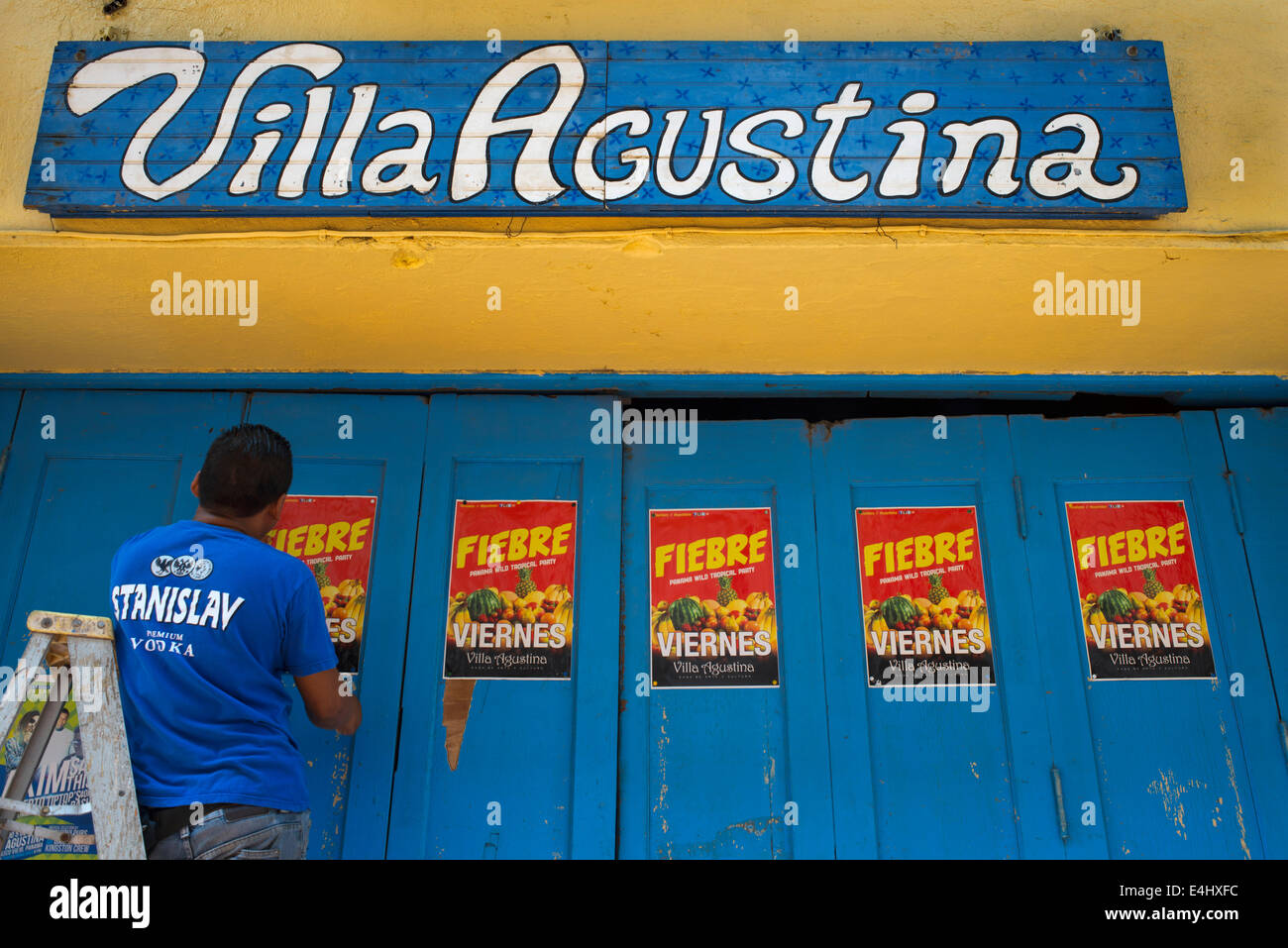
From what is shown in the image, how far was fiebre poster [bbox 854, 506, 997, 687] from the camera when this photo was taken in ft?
10.4

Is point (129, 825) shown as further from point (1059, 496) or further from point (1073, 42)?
point (1073, 42)

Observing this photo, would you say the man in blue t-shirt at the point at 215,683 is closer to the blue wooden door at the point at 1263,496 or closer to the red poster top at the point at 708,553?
the red poster top at the point at 708,553

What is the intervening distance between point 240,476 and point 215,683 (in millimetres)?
554

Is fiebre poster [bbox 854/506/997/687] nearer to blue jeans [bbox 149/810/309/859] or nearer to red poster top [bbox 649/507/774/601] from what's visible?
red poster top [bbox 649/507/774/601]

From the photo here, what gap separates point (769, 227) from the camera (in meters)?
2.90

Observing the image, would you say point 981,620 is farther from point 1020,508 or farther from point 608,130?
point 608,130

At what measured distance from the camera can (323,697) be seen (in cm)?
221

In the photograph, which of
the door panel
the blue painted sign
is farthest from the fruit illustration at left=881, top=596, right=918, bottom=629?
the door panel

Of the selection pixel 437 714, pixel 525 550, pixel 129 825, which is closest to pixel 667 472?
pixel 525 550

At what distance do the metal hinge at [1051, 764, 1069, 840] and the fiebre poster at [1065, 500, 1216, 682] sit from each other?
414 millimetres

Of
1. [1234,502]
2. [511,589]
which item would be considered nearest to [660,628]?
[511,589]

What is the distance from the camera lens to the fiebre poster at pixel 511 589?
3.15m

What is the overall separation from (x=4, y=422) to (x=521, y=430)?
2.15m

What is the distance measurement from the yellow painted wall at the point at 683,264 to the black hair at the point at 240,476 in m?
0.91
